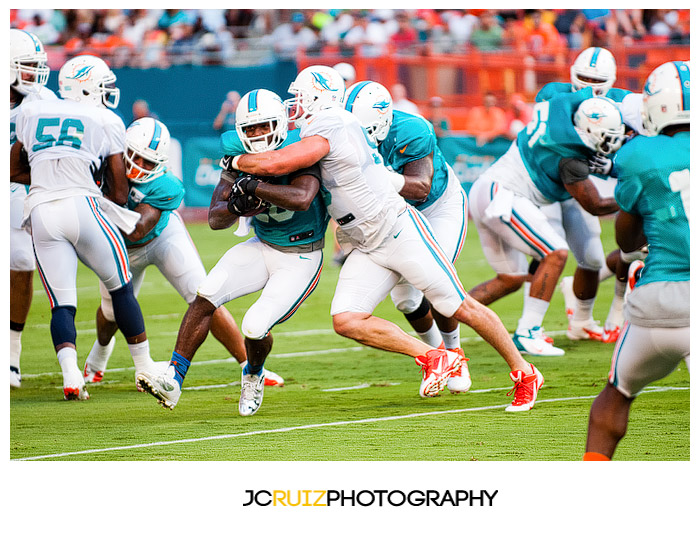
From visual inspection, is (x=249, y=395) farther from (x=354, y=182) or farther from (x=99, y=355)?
(x=99, y=355)

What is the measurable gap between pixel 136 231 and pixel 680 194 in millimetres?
2660

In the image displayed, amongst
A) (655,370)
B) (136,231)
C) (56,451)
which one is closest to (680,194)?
(655,370)

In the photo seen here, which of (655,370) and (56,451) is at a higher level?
(655,370)

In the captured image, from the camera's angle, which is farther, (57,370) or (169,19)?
(169,19)

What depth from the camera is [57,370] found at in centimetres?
536

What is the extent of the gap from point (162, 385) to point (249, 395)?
420mm

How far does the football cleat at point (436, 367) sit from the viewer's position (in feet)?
12.7

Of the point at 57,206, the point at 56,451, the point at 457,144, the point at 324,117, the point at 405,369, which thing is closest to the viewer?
the point at 56,451

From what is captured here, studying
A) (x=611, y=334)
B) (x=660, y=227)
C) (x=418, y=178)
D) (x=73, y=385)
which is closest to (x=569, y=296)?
(x=611, y=334)

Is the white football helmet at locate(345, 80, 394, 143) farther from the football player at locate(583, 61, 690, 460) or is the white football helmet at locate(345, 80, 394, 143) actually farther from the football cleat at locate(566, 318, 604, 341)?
the football cleat at locate(566, 318, 604, 341)

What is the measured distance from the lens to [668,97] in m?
2.75

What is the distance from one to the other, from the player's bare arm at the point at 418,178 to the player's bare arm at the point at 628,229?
137 centimetres
